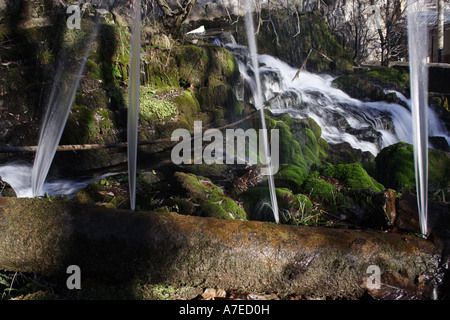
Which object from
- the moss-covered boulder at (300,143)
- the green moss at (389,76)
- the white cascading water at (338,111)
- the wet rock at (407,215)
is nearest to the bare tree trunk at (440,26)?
the green moss at (389,76)

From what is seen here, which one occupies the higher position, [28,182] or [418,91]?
[418,91]

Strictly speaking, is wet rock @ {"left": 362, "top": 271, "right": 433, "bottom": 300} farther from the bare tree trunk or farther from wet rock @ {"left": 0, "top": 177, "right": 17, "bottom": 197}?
the bare tree trunk

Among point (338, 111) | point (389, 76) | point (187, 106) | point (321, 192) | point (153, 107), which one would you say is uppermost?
point (389, 76)

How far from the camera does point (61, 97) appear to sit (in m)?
5.87

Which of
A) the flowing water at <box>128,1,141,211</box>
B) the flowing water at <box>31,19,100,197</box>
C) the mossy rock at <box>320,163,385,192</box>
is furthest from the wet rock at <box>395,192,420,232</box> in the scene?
the flowing water at <box>31,19,100,197</box>

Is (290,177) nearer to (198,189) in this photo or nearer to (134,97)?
(198,189)

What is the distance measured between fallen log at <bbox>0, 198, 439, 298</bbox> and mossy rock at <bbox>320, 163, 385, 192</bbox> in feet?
7.66

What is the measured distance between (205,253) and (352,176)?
134 inches

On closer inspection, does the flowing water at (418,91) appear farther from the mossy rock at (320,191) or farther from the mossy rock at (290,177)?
the mossy rock at (290,177)

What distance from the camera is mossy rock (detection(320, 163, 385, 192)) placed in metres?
4.51

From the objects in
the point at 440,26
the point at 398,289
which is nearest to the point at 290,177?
the point at 398,289

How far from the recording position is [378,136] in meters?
8.52
